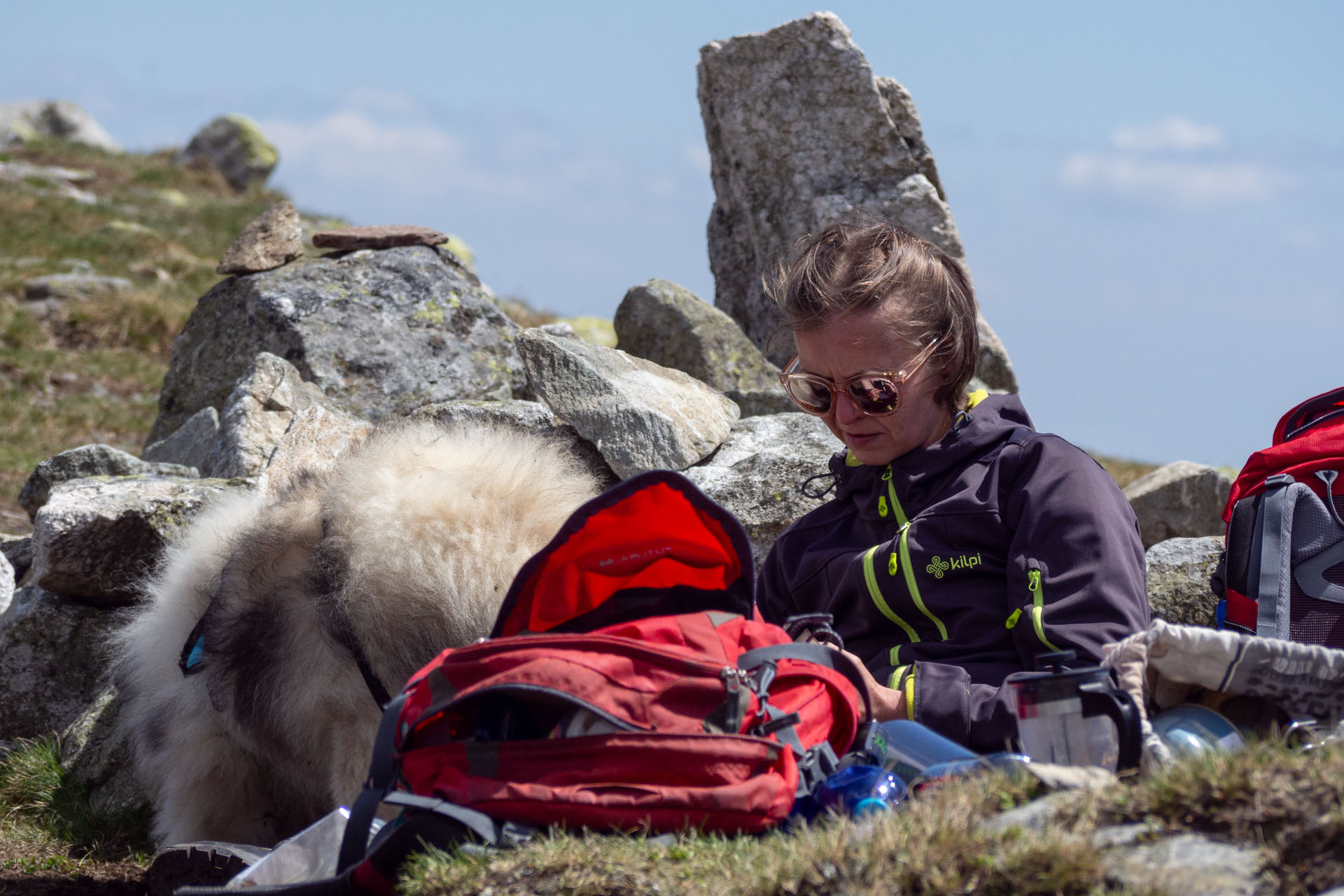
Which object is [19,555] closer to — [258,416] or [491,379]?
[258,416]

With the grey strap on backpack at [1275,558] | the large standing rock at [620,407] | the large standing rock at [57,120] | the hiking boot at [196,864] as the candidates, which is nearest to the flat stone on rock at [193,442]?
the large standing rock at [620,407]

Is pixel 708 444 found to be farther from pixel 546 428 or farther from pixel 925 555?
pixel 925 555

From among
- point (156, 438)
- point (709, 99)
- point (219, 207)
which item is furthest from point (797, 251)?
point (219, 207)

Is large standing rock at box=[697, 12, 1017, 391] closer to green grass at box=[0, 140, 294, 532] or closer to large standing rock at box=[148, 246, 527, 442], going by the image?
large standing rock at box=[148, 246, 527, 442]

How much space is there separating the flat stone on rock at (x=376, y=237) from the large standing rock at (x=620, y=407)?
1.95 m

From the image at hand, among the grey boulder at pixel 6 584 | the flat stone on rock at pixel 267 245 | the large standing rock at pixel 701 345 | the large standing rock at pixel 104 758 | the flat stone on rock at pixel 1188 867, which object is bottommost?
the large standing rock at pixel 104 758

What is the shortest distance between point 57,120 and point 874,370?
31.6m

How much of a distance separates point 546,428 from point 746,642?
8.55ft

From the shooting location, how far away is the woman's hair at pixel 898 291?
2.96m

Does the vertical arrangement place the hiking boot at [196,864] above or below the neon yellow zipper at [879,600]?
below

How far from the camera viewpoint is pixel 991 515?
2805 millimetres

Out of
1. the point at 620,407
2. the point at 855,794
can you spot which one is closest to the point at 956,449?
the point at 855,794

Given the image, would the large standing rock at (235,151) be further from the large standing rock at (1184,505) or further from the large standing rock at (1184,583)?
the large standing rock at (1184,583)

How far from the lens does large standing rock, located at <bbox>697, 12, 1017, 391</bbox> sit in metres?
6.62
